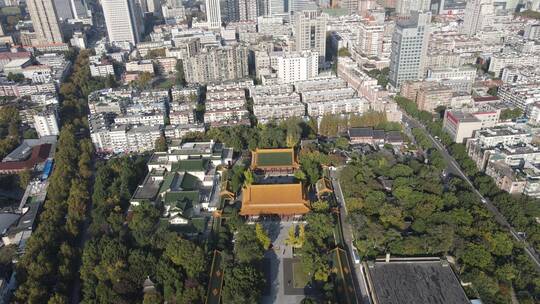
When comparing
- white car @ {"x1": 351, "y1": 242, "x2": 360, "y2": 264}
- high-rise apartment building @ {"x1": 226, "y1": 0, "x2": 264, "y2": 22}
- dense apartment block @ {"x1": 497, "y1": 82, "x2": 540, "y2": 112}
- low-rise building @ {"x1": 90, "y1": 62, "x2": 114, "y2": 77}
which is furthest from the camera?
high-rise apartment building @ {"x1": 226, "y1": 0, "x2": 264, "y2": 22}

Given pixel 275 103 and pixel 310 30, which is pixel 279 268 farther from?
pixel 310 30

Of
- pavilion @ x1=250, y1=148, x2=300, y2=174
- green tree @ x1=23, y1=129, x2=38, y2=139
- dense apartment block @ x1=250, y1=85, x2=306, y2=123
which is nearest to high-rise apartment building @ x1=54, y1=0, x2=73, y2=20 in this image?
green tree @ x1=23, y1=129, x2=38, y2=139

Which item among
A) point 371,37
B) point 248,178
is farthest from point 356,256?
point 371,37

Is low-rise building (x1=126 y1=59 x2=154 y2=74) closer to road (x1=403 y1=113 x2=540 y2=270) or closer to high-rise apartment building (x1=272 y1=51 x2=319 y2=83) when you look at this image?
high-rise apartment building (x1=272 y1=51 x2=319 y2=83)

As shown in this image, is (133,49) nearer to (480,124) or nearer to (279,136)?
(279,136)

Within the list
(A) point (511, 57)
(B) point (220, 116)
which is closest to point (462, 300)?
(B) point (220, 116)
